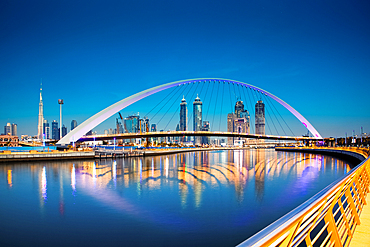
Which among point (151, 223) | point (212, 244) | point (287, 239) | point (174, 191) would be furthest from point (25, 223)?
point (287, 239)

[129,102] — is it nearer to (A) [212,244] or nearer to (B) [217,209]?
(B) [217,209]

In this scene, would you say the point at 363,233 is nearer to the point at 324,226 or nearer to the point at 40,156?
the point at 324,226

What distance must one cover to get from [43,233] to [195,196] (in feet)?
23.9

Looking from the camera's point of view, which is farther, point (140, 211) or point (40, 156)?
point (40, 156)

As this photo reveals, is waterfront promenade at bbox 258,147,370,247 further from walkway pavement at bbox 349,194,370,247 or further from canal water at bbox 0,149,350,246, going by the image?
canal water at bbox 0,149,350,246

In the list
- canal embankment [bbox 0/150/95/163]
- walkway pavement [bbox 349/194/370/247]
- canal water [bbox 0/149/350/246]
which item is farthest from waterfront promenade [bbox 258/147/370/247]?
canal embankment [bbox 0/150/95/163]

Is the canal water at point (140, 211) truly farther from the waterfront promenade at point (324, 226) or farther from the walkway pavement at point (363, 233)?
the waterfront promenade at point (324, 226)

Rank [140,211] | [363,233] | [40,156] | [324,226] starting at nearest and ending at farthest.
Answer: [324,226] < [363,233] < [140,211] < [40,156]

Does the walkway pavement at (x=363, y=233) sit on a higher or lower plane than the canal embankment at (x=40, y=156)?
higher

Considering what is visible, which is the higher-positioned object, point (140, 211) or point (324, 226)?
point (324, 226)

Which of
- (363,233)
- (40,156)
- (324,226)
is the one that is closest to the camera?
(324,226)

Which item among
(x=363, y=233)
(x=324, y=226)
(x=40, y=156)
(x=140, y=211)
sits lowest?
(x=140, y=211)

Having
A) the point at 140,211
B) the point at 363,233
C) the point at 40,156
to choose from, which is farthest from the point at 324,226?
the point at 40,156

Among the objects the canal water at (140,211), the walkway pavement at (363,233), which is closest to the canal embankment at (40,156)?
the canal water at (140,211)
